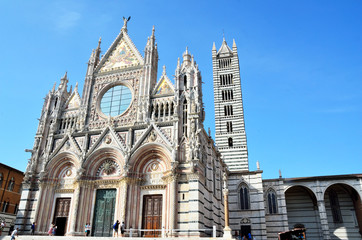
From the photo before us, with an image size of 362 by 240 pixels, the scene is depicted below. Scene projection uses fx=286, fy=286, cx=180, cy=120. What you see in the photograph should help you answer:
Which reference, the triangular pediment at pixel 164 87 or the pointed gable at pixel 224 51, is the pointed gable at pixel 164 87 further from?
the pointed gable at pixel 224 51

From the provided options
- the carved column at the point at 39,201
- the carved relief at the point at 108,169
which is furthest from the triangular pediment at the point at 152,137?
the carved column at the point at 39,201

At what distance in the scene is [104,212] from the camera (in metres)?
22.5

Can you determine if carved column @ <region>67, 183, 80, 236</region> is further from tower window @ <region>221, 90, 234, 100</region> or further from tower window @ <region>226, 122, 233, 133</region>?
tower window @ <region>221, 90, 234, 100</region>

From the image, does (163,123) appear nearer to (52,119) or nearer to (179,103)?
(179,103)

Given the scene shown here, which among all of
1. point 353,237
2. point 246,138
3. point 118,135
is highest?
point 246,138

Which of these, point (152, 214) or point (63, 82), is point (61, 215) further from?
point (63, 82)

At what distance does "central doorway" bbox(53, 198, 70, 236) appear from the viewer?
23.0 metres

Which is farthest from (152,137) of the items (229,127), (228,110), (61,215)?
(228,110)

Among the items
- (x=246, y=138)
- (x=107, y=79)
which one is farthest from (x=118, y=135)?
(x=246, y=138)

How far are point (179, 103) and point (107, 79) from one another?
8763 millimetres

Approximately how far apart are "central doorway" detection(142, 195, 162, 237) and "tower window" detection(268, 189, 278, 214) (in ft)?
56.2

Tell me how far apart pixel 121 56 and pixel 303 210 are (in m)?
28.5

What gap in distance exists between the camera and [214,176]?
2759 cm

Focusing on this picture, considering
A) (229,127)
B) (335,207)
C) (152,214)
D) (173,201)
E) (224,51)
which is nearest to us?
(173,201)
